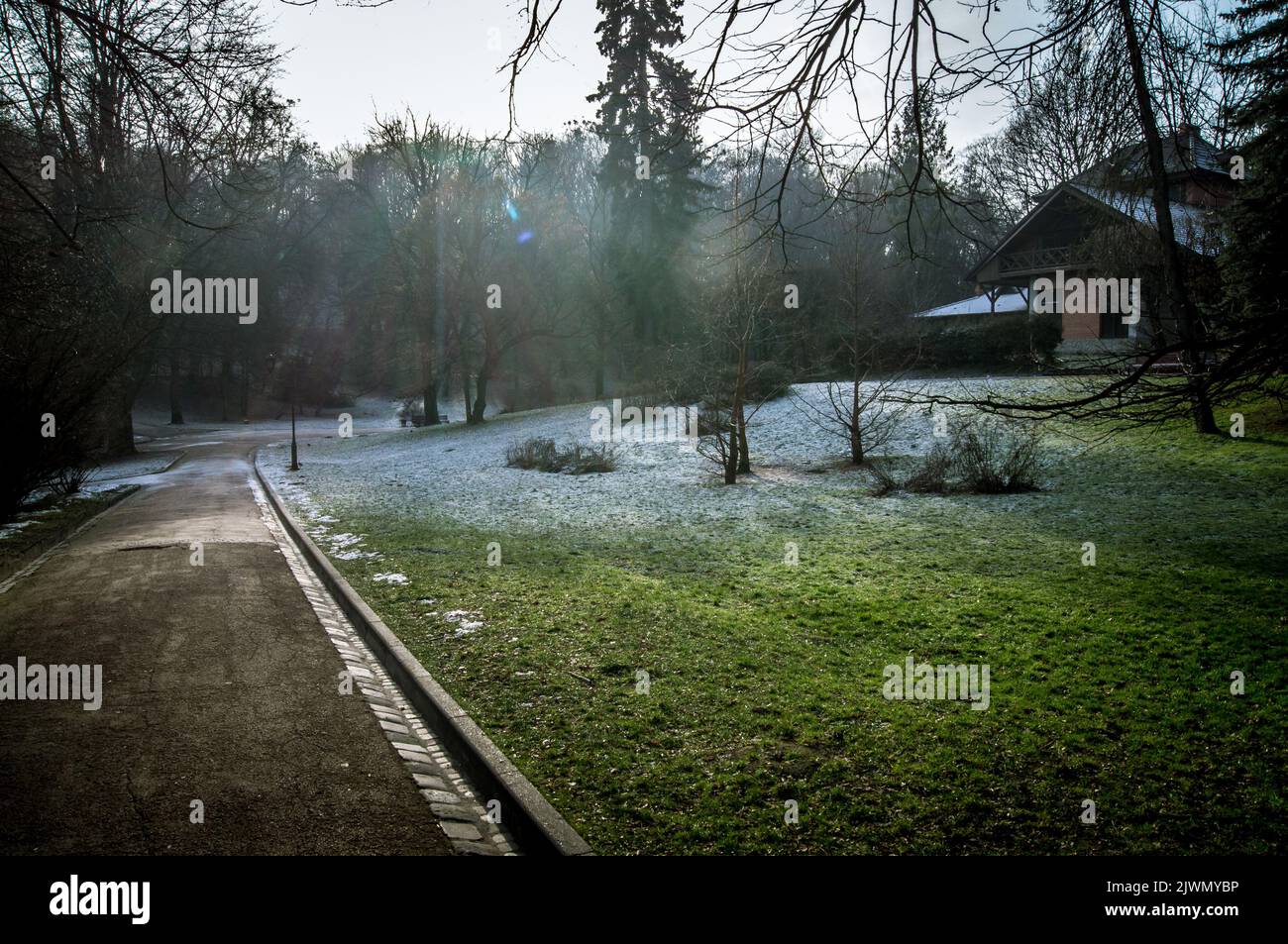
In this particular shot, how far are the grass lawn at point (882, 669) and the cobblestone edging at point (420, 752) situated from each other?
0.38m

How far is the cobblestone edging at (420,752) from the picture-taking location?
4285 millimetres

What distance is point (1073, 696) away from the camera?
5523 mm

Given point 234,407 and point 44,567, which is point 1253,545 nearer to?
point 44,567

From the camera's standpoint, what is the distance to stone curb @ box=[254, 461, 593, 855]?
405cm

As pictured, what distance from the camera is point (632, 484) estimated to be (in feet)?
63.8

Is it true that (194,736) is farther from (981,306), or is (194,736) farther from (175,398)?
(175,398)

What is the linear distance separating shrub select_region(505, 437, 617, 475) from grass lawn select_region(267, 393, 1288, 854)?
9711 millimetres

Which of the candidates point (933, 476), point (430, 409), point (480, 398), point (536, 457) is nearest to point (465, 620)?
point (933, 476)

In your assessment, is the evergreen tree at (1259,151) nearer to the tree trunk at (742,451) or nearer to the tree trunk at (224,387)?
the tree trunk at (742,451)
